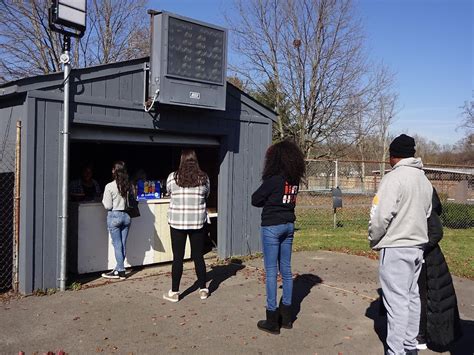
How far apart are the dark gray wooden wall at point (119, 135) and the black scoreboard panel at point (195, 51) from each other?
54cm

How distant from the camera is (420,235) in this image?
3980 mm

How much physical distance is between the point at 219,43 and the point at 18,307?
470 centimetres

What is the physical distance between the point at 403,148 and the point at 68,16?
4.41 meters

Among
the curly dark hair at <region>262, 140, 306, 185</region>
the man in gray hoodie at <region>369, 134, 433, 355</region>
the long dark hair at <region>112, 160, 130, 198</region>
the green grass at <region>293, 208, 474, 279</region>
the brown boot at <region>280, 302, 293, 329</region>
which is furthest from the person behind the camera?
the green grass at <region>293, 208, 474, 279</region>

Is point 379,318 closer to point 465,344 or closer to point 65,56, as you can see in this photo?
point 465,344

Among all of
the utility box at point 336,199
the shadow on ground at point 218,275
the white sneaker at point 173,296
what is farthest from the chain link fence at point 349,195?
the white sneaker at point 173,296

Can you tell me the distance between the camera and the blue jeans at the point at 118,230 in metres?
6.92

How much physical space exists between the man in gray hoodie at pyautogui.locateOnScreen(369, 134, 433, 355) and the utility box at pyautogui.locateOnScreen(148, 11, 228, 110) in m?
3.94

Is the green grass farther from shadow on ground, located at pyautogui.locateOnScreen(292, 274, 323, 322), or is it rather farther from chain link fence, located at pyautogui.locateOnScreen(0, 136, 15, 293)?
chain link fence, located at pyautogui.locateOnScreen(0, 136, 15, 293)

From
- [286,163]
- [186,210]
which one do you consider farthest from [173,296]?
[286,163]

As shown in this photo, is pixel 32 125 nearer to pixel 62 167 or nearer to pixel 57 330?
pixel 62 167

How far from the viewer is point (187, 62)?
726 centimetres

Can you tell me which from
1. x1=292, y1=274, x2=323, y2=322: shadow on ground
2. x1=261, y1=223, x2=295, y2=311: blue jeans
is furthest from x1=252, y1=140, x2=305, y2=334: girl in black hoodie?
x1=292, y1=274, x2=323, y2=322: shadow on ground

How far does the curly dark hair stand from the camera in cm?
492
